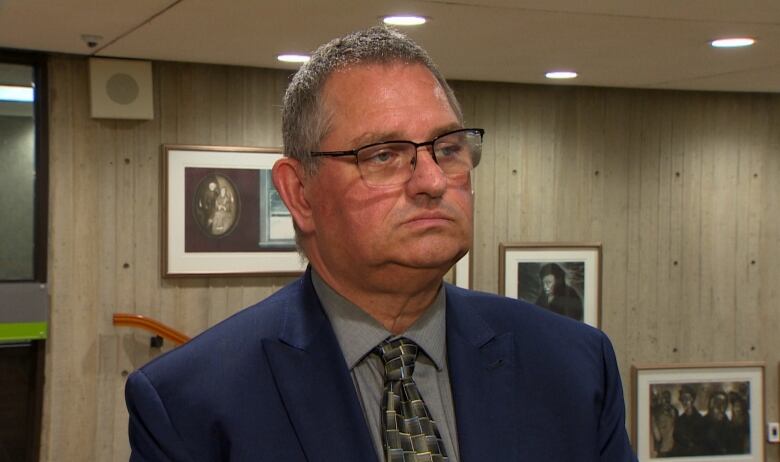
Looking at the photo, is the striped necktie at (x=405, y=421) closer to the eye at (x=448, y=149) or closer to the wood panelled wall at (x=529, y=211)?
the eye at (x=448, y=149)

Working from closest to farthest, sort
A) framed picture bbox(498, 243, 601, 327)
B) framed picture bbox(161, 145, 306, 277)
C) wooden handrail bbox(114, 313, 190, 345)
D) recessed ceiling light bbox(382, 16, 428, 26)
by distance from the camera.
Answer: recessed ceiling light bbox(382, 16, 428, 26)
wooden handrail bbox(114, 313, 190, 345)
framed picture bbox(161, 145, 306, 277)
framed picture bbox(498, 243, 601, 327)

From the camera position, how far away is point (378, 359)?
47.6 inches

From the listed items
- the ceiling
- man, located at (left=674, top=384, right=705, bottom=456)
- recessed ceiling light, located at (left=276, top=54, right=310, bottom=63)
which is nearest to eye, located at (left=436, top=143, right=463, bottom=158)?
the ceiling

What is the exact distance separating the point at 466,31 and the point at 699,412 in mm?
2809

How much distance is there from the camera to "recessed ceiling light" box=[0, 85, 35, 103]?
13.1 feet

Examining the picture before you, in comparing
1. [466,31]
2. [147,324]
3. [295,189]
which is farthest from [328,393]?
[147,324]

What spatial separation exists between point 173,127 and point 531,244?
1.74 meters

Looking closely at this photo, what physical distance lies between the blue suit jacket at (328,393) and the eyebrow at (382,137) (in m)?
0.22

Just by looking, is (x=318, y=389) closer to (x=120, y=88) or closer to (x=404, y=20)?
(x=404, y=20)

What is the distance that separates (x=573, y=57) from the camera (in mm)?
3818

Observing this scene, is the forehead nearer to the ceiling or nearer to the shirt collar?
the shirt collar

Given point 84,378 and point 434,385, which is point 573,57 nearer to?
point 84,378

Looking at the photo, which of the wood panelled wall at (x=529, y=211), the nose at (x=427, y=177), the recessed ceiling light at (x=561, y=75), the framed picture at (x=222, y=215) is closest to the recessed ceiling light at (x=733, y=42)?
the recessed ceiling light at (x=561, y=75)

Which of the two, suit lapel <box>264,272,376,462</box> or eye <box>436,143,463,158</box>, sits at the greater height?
eye <box>436,143,463,158</box>
